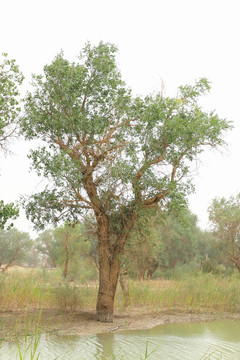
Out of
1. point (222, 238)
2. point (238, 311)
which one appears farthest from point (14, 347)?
point (222, 238)

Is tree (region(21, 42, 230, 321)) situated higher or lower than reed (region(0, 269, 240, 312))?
higher

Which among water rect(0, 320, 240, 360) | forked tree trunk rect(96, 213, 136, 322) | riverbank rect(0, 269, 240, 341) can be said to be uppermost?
forked tree trunk rect(96, 213, 136, 322)

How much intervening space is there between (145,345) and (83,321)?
328 centimetres

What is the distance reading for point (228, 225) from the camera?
26281mm

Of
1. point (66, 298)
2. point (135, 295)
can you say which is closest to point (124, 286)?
point (135, 295)

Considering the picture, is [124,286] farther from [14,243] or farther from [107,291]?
[14,243]

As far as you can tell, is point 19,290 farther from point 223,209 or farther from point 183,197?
point 223,209

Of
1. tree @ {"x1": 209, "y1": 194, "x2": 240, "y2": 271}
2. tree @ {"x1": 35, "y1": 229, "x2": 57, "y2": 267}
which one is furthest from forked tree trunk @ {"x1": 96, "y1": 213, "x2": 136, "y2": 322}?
tree @ {"x1": 35, "y1": 229, "x2": 57, "y2": 267}

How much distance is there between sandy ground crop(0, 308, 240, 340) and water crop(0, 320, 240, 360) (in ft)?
1.79

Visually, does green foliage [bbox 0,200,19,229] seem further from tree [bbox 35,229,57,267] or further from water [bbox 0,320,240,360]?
tree [bbox 35,229,57,267]

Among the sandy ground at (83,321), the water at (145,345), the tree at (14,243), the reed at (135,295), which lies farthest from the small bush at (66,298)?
the tree at (14,243)

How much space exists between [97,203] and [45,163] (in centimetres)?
223

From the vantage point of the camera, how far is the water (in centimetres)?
795

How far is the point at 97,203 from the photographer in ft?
40.4
